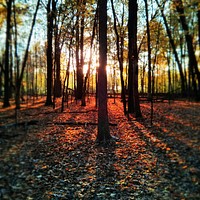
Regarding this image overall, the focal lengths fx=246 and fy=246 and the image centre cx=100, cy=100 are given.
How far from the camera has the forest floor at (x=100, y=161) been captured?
19.1ft

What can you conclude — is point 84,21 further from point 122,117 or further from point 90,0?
point 122,117

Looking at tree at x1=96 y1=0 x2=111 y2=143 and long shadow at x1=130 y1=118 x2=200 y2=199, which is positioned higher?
tree at x1=96 y1=0 x2=111 y2=143

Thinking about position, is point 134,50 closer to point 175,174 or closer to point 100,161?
point 100,161

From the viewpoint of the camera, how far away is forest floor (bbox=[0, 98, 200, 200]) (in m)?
5.82

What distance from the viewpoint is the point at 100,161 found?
25.8 feet

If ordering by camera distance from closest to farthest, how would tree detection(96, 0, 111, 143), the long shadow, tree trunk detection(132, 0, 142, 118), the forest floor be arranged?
1. the long shadow
2. the forest floor
3. tree detection(96, 0, 111, 143)
4. tree trunk detection(132, 0, 142, 118)

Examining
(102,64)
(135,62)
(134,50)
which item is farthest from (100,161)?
(134,50)

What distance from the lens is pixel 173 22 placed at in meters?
23.4

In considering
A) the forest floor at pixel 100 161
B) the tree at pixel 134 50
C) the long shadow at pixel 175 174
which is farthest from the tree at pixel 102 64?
the tree at pixel 134 50

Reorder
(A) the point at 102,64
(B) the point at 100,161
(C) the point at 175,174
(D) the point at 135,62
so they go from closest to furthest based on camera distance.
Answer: (C) the point at 175,174 → (B) the point at 100,161 → (A) the point at 102,64 → (D) the point at 135,62

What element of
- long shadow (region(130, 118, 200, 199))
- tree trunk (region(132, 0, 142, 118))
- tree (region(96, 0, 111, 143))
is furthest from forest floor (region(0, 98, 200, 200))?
tree trunk (region(132, 0, 142, 118))

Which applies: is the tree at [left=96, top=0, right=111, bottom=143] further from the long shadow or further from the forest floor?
the long shadow

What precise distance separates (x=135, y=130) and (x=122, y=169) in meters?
4.14

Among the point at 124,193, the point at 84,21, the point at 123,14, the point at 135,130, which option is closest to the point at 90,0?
the point at 84,21
